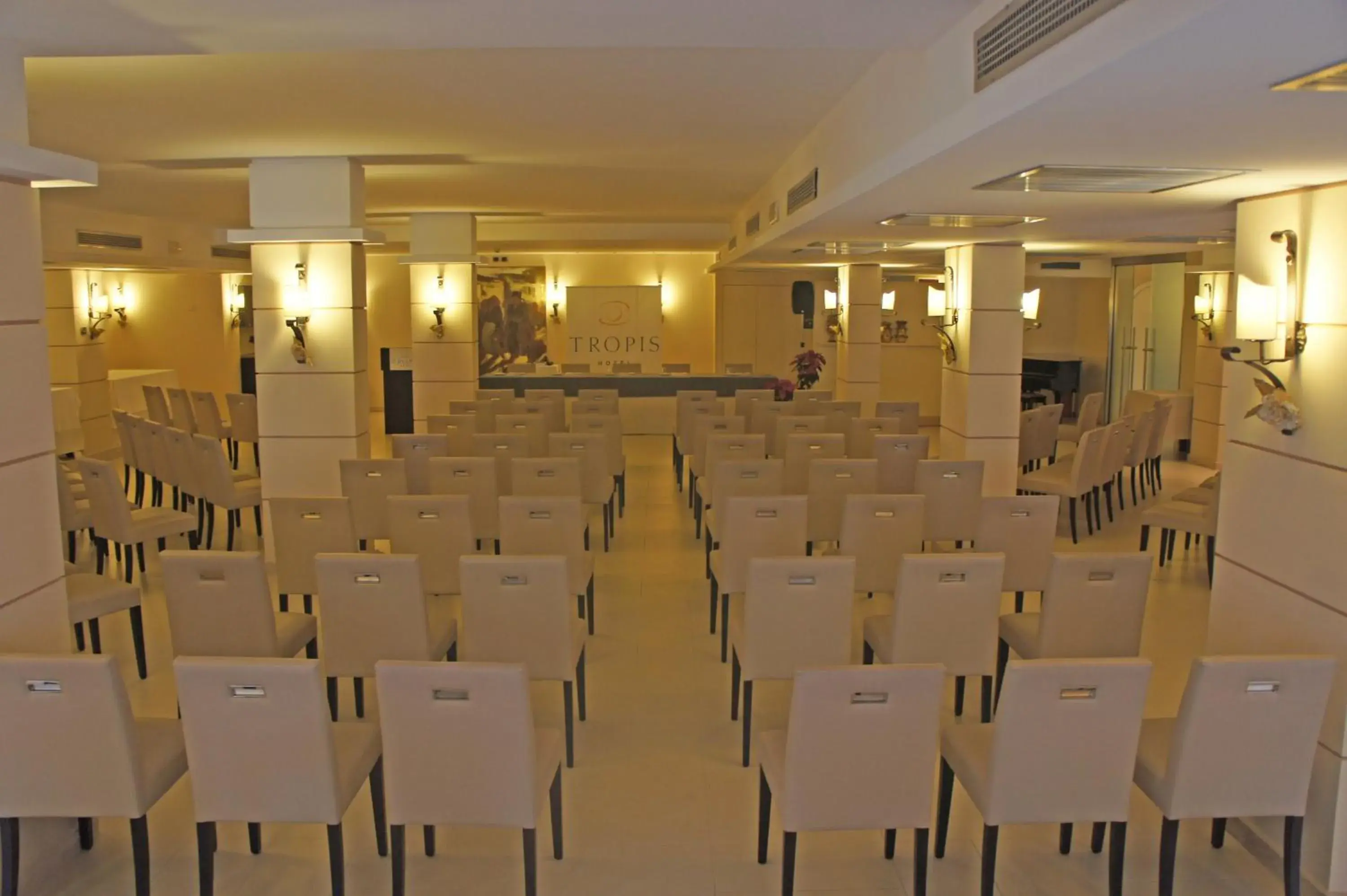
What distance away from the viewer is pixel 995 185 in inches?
193

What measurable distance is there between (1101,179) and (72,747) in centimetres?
428

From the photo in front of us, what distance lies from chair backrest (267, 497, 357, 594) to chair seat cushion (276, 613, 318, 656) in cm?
53

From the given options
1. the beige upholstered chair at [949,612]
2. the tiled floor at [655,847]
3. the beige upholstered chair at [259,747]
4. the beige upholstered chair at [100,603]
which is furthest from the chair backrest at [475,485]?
the beige upholstered chair at [259,747]

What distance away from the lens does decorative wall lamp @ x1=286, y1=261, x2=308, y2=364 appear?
886 cm

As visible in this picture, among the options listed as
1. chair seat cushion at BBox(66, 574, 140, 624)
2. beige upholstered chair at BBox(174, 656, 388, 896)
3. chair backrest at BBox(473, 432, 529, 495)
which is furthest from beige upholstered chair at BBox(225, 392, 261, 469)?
beige upholstered chair at BBox(174, 656, 388, 896)

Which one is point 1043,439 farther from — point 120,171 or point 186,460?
point 120,171

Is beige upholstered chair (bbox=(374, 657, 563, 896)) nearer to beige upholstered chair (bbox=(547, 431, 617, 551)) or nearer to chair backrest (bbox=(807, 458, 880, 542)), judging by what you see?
chair backrest (bbox=(807, 458, 880, 542))

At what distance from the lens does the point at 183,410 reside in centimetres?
1288

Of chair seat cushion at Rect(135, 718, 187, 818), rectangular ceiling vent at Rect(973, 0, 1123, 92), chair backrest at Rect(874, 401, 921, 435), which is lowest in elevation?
chair seat cushion at Rect(135, 718, 187, 818)

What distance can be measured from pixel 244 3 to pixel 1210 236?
7.62 metres

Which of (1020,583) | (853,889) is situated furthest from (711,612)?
(853,889)

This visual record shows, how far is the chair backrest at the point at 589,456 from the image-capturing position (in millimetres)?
8672

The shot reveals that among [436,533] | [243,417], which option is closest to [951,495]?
[436,533]

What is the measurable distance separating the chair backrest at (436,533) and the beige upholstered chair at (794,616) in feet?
6.26
